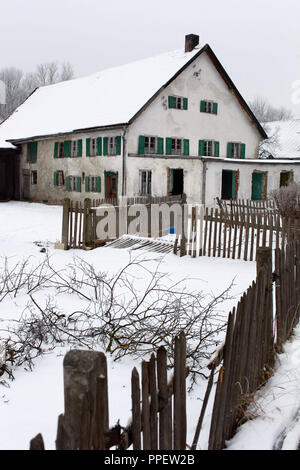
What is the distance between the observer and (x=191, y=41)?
25469mm

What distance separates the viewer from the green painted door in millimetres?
25859

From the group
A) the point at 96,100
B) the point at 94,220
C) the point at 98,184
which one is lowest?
the point at 94,220

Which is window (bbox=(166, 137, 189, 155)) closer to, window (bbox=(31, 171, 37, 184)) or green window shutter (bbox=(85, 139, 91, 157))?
green window shutter (bbox=(85, 139, 91, 157))

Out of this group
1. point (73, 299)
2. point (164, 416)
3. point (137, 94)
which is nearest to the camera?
point (164, 416)

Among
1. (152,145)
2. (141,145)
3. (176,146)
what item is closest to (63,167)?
(141,145)

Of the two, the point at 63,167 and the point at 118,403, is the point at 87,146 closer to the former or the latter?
the point at 63,167

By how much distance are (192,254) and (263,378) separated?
20.8 ft

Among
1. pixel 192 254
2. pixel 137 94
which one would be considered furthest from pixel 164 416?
pixel 137 94

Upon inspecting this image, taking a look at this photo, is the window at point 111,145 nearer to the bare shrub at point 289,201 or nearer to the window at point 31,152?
the window at point 31,152

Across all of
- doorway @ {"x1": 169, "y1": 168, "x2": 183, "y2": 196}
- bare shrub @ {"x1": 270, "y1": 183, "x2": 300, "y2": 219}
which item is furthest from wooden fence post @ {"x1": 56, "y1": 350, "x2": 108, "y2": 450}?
doorway @ {"x1": 169, "y1": 168, "x2": 183, "y2": 196}

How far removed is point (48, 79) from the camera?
6912 cm

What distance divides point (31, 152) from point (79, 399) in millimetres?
28610
